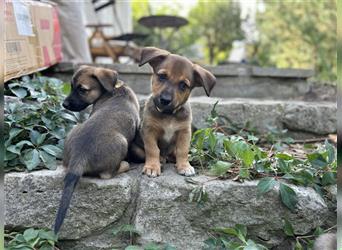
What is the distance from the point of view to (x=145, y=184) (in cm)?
328

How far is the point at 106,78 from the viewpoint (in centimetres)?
Result: 386

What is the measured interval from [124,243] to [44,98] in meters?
1.75

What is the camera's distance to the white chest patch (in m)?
3.60

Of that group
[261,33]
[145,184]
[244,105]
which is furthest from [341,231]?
[261,33]

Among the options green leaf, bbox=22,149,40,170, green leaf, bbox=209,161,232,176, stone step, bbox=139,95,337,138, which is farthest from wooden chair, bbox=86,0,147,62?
green leaf, bbox=209,161,232,176

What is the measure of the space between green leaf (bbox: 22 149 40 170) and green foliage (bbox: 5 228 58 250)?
51cm

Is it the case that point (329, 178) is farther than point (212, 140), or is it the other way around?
point (212, 140)

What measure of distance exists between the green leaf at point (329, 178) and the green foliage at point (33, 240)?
2.10 meters

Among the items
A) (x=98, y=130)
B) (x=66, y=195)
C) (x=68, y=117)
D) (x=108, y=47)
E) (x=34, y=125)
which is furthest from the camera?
(x=108, y=47)

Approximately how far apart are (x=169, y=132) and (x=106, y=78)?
0.77 meters

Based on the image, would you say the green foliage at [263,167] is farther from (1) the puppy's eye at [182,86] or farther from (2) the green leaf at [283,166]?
(1) the puppy's eye at [182,86]

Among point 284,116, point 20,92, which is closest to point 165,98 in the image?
point 20,92

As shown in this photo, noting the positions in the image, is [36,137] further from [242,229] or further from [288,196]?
Result: [288,196]

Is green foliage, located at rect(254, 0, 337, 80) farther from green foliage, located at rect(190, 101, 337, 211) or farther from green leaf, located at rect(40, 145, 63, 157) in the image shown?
green leaf, located at rect(40, 145, 63, 157)
